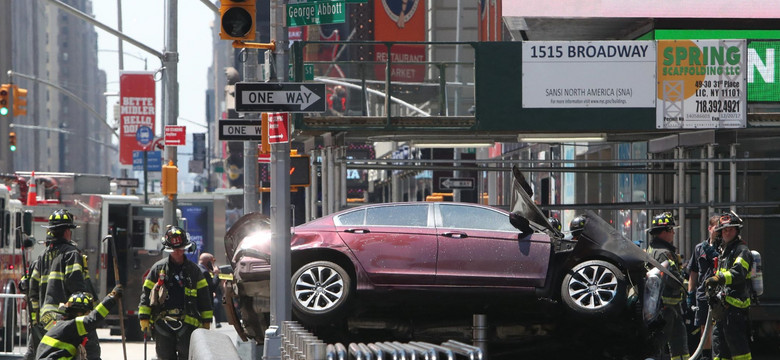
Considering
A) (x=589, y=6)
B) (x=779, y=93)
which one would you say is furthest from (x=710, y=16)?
(x=779, y=93)

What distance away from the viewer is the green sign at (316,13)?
43.2 ft

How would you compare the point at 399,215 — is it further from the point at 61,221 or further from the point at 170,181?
the point at 170,181

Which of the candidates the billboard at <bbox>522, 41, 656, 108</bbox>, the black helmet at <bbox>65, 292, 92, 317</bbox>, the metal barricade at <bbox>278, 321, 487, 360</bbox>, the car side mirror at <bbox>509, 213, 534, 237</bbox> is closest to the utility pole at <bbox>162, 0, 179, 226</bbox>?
the billboard at <bbox>522, 41, 656, 108</bbox>

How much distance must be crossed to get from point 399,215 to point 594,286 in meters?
2.16

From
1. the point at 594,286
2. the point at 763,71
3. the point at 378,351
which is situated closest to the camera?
the point at 378,351

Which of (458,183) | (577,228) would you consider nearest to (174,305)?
(577,228)

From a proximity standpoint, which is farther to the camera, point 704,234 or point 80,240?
point 80,240

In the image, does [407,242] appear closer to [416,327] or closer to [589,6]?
[416,327]

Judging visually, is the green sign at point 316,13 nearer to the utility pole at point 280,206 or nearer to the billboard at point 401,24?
the utility pole at point 280,206

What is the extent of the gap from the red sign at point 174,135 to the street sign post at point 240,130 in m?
6.80

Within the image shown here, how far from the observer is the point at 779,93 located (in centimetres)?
1711

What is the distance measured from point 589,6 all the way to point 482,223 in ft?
25.7

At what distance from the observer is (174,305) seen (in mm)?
13367

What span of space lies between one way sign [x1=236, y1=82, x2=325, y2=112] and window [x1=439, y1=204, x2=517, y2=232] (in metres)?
1.95
